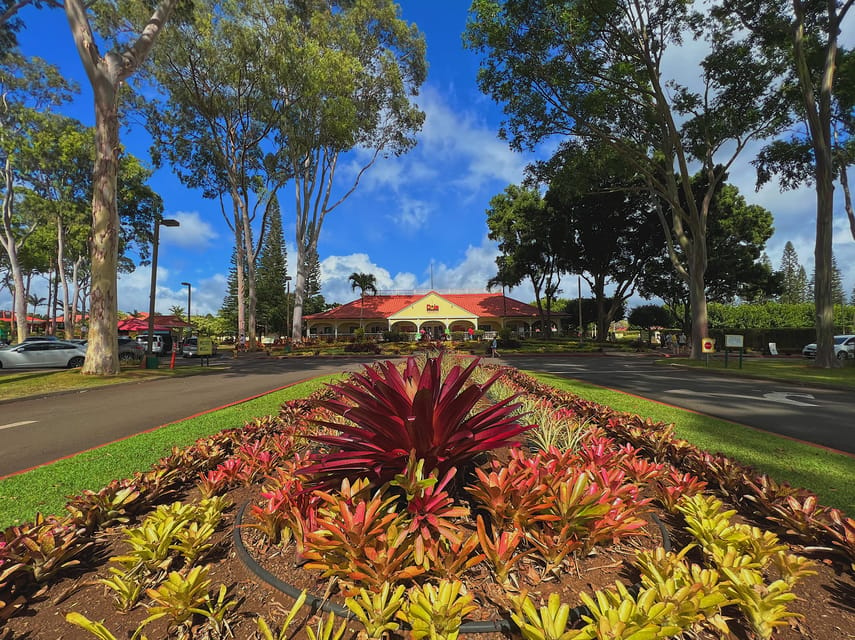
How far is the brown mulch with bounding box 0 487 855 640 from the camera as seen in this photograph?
1.52m

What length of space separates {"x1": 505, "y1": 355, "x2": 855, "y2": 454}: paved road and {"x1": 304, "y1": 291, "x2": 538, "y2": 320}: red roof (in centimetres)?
3020

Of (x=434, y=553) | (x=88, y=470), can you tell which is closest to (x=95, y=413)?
(x=88, y=470)

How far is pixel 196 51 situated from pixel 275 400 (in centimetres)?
2234

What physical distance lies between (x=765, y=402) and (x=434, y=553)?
9.78 meters

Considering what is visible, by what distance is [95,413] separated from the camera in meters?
7.30

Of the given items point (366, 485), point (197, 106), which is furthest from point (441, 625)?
point (197, 106)

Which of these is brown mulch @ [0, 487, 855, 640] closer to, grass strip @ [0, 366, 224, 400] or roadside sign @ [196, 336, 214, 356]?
grass strip @ [0, 366, 224, 400]

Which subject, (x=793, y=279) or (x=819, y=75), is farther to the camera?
(x=793, y=279)

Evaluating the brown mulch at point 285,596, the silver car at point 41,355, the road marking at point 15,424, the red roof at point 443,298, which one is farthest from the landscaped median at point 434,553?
the red roof at point 443,298

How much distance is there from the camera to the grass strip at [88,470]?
3092 millimetres

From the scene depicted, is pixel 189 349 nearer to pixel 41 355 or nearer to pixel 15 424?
pixel 41 355

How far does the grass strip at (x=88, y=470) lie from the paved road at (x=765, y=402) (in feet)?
27.2

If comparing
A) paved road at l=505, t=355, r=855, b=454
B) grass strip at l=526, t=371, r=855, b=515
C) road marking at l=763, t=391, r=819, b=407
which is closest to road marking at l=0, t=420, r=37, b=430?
grass strip at l=526, t=371, r=855, b=515

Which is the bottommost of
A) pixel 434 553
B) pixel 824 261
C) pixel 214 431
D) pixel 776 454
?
pixel 214 431
